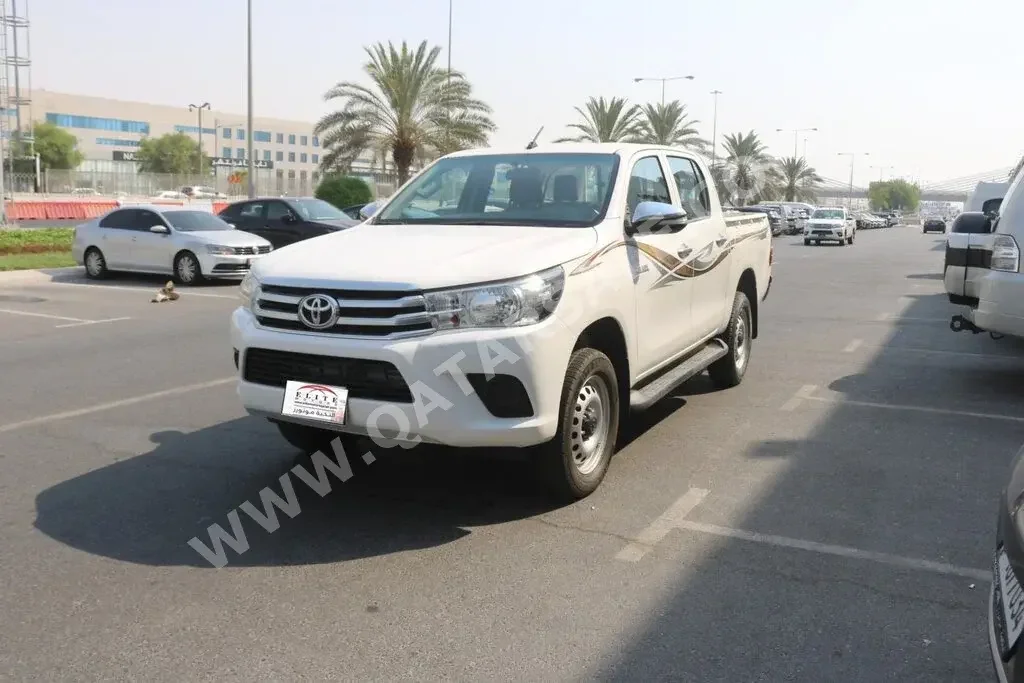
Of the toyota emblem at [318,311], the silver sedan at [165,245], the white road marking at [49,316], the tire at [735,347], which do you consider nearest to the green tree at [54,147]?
the silver sedan at [165,245]

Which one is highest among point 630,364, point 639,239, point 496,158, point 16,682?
point 496,158

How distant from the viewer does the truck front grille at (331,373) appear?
4.41m

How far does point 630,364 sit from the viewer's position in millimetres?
5371

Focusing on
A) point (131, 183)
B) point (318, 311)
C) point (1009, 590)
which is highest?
point (131, 183)

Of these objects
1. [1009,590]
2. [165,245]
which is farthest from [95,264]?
[1009,590]

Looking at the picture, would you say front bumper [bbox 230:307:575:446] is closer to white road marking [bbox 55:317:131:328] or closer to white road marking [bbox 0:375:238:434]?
white road marking [bbox 0:375:238:434]

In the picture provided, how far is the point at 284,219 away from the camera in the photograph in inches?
806

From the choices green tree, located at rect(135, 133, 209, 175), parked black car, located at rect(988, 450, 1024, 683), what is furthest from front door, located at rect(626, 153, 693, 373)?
green tree, located at rect(135, 133, 209, 175)

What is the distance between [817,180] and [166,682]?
95.5 meters

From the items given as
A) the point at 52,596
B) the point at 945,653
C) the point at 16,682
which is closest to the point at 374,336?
the point at 52,596

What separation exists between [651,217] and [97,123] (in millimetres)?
131106

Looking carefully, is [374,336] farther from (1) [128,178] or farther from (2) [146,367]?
(1) [128,178]

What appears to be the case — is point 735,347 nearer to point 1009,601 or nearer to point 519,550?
point 519,550

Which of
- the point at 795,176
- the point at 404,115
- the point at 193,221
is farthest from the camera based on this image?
the point at 795,176
